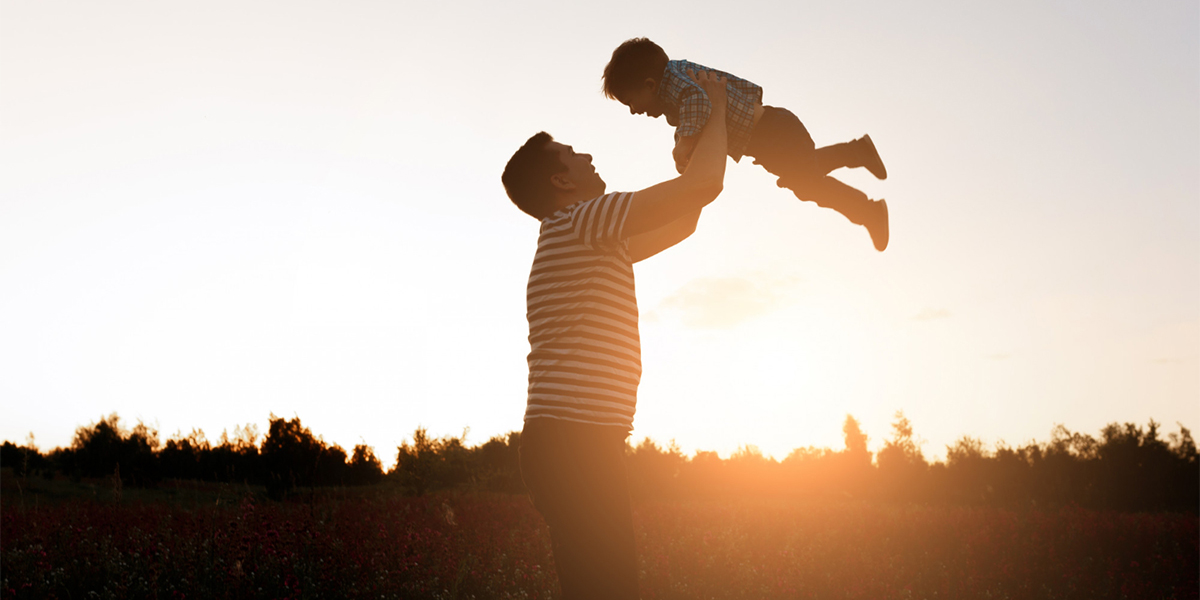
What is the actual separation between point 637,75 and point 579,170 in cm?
Result: 130

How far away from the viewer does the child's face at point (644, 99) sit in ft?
10.9

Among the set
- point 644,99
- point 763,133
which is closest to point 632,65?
point 644,99

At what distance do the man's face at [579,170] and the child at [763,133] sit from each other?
63 centimetres

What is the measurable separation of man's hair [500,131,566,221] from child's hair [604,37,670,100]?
1.16 metres

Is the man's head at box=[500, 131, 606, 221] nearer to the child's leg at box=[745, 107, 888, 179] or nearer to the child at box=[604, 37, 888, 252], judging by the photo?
the child at box=[604, 37, 888, 252]

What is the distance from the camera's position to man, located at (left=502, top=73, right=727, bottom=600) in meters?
1.91

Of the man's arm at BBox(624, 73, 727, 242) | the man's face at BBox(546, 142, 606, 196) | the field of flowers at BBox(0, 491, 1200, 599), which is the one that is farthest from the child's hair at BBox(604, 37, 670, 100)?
the field of flowers at BBox(0, 491, 1200, 599)

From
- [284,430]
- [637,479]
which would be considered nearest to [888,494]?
[637,479]

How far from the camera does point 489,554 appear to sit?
26.2 feet

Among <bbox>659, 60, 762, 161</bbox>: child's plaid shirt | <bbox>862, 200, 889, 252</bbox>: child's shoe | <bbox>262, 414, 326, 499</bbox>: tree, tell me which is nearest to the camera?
<bbox>659, 60, 762, 161</bbox>: child's plaid shirt

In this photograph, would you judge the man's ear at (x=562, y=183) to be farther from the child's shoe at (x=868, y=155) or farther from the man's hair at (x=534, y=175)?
the child's shoe at (x=868, y=155)

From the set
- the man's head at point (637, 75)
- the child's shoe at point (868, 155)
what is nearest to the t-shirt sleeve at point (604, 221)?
the man's head at point (637, 75)

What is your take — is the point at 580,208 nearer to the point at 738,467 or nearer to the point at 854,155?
the point at 854,155

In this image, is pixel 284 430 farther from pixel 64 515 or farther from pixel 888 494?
pixel 888 494
